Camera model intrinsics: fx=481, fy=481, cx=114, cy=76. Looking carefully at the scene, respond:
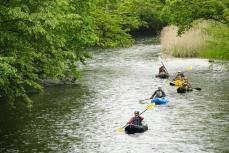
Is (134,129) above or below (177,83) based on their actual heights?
below

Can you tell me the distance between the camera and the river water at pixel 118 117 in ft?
83.5

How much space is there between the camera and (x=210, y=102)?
3519 cm

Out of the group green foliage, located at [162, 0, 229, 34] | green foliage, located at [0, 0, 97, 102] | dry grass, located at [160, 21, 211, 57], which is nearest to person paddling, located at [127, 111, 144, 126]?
green foliage, located at [0, 0, 97, 102]

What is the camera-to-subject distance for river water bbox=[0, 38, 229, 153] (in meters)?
25.5

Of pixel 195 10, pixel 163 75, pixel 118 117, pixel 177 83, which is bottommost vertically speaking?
pixel 118 117

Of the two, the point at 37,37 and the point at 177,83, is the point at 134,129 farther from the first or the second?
the point at 177,83

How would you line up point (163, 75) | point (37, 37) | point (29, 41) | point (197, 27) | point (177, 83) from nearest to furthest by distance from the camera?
point (37, 37) < point (29, 41) < point (177, 83) < point (163, 75) < point (197, 27)

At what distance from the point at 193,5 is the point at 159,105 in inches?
334

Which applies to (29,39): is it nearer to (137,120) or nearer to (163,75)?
(137,120)

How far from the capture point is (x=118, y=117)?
32188 millimetres


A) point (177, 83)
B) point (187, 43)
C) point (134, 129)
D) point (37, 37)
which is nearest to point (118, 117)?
point (134, 129)

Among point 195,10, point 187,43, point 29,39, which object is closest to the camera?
point 29,39

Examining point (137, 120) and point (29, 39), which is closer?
point (29, 39)

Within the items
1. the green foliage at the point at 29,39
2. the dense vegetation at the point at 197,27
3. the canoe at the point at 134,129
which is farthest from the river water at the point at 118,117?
the green foliage at the point at 29,39
